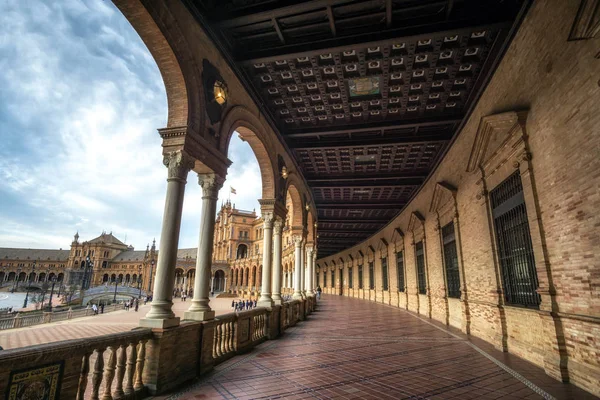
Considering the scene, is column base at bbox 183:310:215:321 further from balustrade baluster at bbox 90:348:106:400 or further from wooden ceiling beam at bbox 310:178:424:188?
wooden ceiling beam at bbox 310:178:424:188

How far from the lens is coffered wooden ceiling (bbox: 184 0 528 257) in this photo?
6.23m

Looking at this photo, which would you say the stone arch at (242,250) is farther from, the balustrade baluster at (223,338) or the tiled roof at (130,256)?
the balustrade baluster at (223,338)

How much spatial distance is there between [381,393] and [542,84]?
235 inches

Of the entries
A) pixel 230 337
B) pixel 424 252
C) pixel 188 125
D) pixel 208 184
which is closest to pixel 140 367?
pixel 230 337

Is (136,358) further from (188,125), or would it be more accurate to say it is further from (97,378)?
(188,125)

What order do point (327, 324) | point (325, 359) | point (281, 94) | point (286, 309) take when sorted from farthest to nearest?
1. point (327, 324)
2. point (286, 309)
3. point (281, 94)
4. point (325, 359)

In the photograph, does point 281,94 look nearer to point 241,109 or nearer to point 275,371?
point 241,109

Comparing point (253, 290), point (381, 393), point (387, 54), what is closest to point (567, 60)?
point (387, 54)

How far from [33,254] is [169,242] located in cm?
13230

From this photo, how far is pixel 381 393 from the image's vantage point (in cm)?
446

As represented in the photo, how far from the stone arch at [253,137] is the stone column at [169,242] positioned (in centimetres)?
143

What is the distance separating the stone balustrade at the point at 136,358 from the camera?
10.1 ft

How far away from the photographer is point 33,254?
103m

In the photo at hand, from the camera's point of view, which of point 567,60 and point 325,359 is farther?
point 325,359
